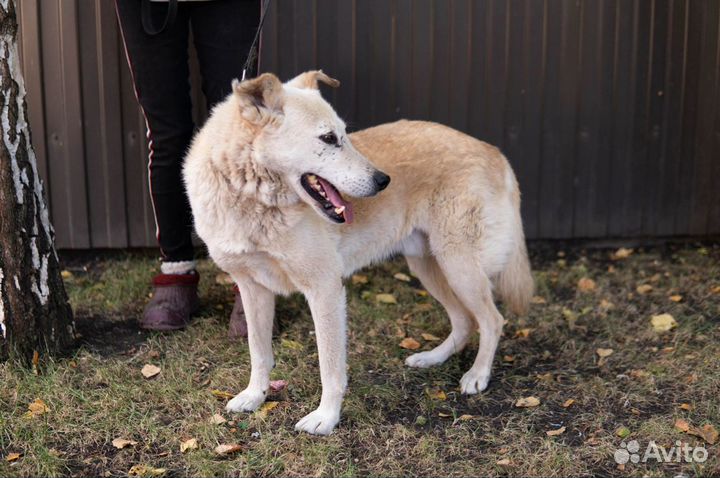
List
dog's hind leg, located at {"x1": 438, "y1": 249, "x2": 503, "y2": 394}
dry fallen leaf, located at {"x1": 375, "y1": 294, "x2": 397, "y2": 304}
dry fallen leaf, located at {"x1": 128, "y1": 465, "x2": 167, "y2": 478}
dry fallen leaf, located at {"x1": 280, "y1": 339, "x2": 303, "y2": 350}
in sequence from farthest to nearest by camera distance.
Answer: dry fallen leaf, located at {"x1": 375, "y1": 294, "x2": 397, "y2": 304} → dry fallen leaf, located at {"x1": 280, "y1": 339, "x2": 303, "y2": 350} → dog's hind leg, located at {"x1": 438, "y1": 249, "x2": 503, "y2": 394} → dry fallen leaf, located at {"x1": 128, "y1": 465, "x2": 167, "y2": 478}

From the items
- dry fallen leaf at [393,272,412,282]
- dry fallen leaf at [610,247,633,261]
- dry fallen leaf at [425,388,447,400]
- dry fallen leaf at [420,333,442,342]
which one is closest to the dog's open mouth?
dry fallen leaf at [425,388,447,400]

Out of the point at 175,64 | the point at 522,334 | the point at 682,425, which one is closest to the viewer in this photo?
the point at 682,425

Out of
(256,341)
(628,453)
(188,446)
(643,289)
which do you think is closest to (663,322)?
(643,289)

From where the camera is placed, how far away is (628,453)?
265 cm

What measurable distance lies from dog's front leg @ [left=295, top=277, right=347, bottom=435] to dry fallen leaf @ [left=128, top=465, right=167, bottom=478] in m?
0.51

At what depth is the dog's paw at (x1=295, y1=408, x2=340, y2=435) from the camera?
2.77m

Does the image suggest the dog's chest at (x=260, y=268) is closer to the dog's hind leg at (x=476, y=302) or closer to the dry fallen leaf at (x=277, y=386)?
the dry fallen leaf at (x=277, y=386)

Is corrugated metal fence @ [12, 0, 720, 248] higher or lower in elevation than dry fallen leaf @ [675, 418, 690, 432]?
higher

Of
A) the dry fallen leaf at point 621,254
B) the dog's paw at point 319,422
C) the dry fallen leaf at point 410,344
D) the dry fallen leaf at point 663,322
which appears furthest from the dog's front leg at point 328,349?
the dry fallen leaf at point 621,254

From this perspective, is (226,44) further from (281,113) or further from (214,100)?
(281,113)

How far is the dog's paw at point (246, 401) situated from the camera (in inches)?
116

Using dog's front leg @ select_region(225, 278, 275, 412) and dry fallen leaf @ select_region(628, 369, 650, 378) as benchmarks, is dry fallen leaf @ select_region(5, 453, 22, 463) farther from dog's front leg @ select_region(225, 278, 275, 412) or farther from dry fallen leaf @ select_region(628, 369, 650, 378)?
dry fallen leaf @ select_region(628, 369, 650, 378)

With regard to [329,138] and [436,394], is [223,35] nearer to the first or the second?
[329,138]

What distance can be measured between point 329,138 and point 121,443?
1262mm
